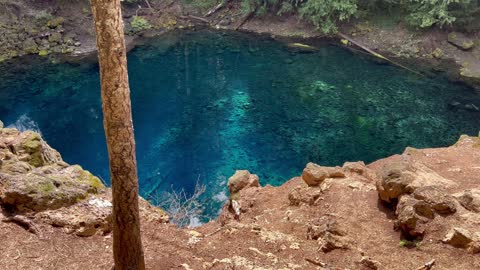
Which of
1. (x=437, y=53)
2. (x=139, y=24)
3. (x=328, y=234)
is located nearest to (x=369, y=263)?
(x=328, y=234)

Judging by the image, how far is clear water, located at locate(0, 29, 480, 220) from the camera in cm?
1866

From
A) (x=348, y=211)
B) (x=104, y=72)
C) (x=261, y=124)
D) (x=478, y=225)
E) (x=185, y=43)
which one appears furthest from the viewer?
(x=185, y=43)

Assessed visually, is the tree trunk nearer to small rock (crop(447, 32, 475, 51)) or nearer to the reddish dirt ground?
the reddish dirt ground

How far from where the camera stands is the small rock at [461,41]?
28562mm

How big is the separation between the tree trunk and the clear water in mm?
10047

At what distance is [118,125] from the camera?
4609 mm

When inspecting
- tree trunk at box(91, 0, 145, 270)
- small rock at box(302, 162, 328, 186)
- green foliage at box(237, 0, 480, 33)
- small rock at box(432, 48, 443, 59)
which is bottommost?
small rock at box(432, 48, 443, 59)

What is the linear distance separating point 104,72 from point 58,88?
23.9 meters

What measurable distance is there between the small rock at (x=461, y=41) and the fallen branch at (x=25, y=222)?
29.8 meters

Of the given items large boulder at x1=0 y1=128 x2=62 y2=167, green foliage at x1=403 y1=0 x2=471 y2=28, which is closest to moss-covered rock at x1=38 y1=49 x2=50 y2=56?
large boulder at x1=0 y1=128 x2=62 y2=167

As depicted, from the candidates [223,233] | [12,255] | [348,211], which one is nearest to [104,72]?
[12,255]

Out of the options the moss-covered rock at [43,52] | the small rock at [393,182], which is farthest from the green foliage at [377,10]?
the small rock at [393,182]

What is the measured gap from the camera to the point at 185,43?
3334 centimetres

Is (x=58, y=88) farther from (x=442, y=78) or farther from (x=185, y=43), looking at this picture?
(x=442, y=78)
